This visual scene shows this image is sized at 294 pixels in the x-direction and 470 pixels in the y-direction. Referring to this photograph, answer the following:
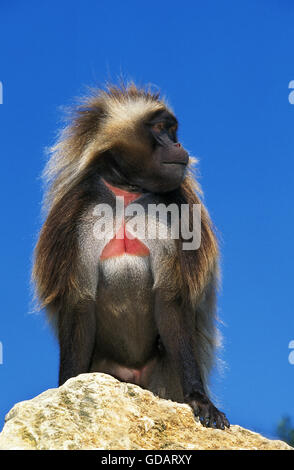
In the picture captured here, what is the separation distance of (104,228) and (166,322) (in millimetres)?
1064

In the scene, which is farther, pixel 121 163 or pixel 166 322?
pixel 121 163

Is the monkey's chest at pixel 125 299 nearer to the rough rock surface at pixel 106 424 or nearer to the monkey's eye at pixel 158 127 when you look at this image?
the monkey's eye at pixel 158 127

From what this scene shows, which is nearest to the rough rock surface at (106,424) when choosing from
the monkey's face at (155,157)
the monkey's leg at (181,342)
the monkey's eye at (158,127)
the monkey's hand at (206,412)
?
the monkey's hand at (206,412)

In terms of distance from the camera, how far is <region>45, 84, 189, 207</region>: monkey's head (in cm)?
768

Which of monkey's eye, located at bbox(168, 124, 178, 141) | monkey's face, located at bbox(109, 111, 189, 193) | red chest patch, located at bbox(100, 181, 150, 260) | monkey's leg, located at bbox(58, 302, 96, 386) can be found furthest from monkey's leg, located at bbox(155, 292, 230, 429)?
monkey's eye, located at bbox(168, 124, 178, 141)

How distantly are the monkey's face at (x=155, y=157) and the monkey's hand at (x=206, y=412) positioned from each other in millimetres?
2037

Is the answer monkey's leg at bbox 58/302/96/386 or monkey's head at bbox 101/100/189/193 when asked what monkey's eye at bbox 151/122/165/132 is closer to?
monkey's head at bbox 101/100/189/193

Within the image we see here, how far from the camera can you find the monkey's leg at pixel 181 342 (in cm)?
700

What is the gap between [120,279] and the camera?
24.6 feet

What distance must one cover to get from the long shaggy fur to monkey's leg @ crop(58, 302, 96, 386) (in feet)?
0.50

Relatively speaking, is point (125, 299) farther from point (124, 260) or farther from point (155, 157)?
point (155, 157)
